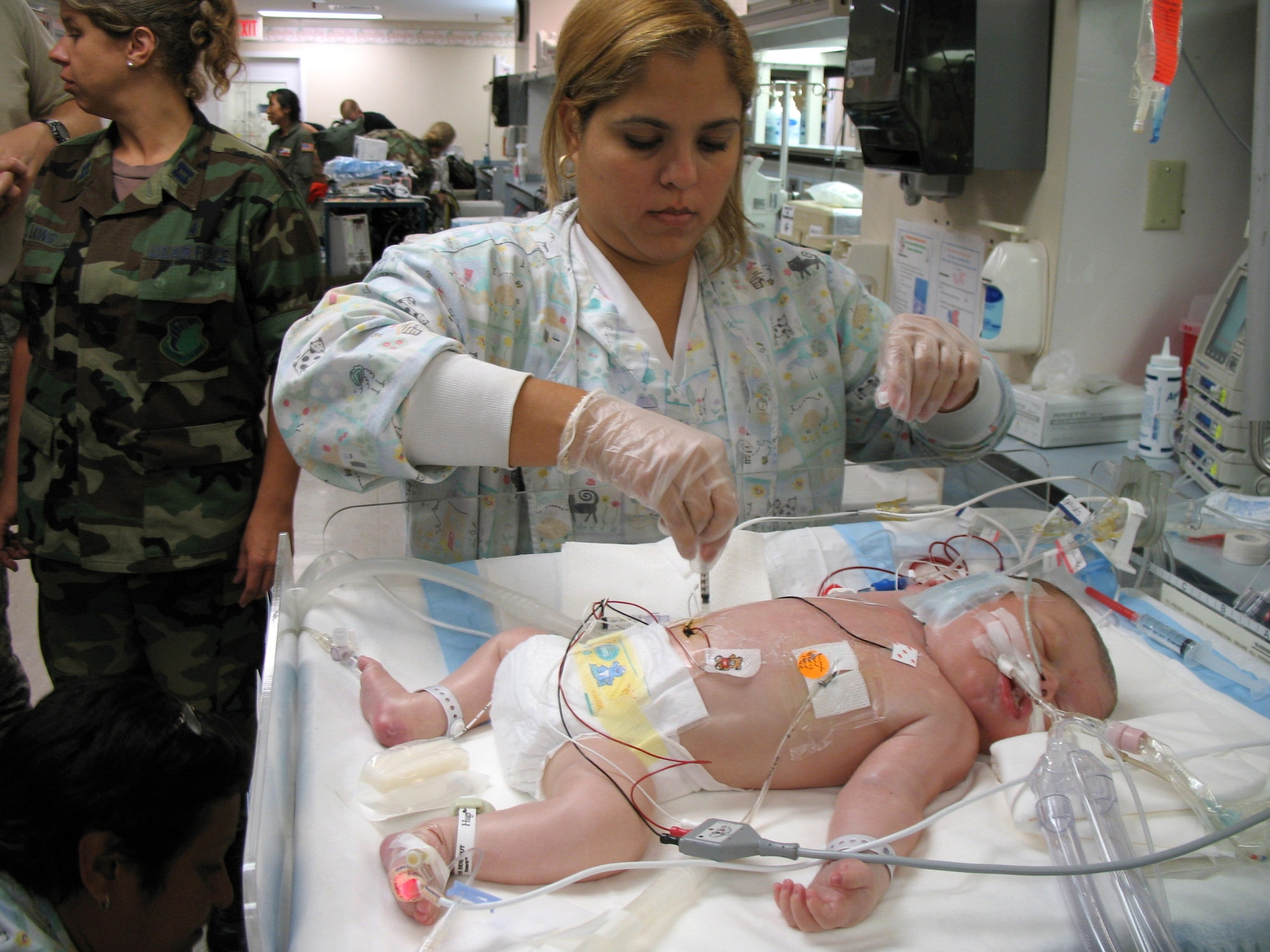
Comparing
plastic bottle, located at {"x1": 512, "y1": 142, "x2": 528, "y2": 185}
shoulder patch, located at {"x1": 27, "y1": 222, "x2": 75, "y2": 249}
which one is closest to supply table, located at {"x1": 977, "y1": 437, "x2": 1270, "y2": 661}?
shoulder patch, located at {"x1": 27, "y1": 222, "x2": 75, "y2": 249}

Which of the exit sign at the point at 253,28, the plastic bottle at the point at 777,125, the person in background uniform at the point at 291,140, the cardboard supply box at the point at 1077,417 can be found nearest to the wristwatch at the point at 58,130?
the cardboard supply box at the point at 1077,417

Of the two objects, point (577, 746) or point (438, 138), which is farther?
point (438, 138)

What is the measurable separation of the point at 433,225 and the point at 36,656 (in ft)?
13.1

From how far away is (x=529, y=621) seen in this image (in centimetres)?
125

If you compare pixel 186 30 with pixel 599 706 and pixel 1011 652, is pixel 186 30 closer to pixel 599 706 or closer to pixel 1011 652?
pixel 599 706

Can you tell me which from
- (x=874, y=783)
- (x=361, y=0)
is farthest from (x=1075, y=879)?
(x=361, y=0)

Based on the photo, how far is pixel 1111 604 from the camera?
1346 mm

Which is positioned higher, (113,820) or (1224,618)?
(1224,618)

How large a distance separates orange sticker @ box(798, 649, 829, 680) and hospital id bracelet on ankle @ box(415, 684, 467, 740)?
0.39 meters

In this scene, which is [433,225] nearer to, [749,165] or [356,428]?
[749,165]

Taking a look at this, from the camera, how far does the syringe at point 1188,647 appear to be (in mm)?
1169

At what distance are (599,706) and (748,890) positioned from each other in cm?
26

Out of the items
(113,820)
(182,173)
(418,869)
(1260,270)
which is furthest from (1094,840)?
(182,173)

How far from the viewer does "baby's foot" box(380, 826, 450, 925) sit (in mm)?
778
